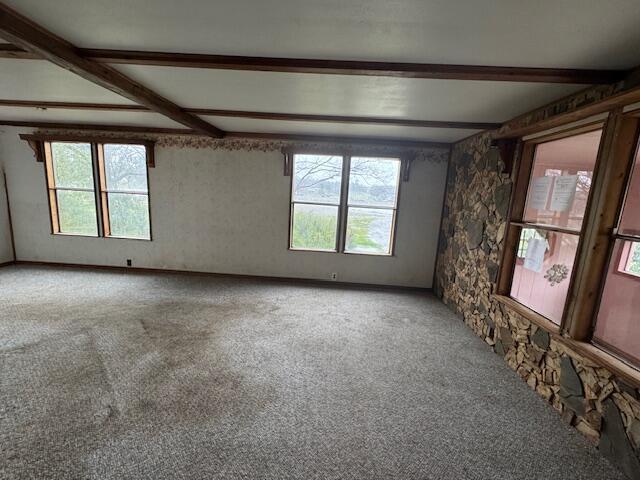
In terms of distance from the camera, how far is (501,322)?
108 inches

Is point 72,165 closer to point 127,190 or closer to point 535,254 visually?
point 127,190

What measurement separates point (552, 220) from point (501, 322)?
3.51ft

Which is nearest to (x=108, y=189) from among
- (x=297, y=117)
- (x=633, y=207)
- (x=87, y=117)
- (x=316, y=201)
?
(x=87, y=117)

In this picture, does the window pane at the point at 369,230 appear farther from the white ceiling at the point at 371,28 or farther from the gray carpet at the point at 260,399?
the white ceiling at the point at 371,28

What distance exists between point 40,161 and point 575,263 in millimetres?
7009

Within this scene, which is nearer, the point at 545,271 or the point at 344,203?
the point at 545,271

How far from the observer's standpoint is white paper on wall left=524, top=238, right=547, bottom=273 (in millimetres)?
2439

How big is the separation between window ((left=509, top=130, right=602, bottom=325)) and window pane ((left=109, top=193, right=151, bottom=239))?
205 inches

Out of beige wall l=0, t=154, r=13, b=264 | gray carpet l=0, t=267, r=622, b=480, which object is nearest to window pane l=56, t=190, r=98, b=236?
beige wall l=0, t=154, r=13, b=264

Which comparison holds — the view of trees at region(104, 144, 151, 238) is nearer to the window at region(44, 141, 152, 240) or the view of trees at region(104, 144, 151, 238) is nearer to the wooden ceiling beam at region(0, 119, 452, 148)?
the window at region(44, 141, 152, 240)

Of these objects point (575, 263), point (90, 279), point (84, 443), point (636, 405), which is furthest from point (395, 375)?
point (90, 279)

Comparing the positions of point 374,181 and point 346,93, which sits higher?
point 346,93

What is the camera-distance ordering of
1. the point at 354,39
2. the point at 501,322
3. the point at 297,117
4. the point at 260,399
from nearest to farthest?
1. the point at 354,39
2. the point at 260,399
3. the point at 501,322
4. the point at 297,117

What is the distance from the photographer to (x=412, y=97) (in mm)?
2322
